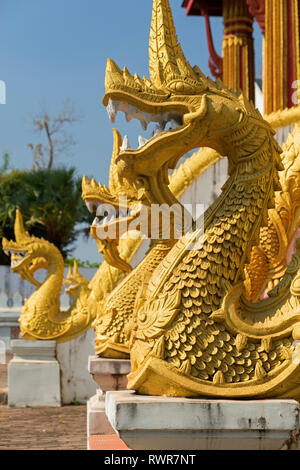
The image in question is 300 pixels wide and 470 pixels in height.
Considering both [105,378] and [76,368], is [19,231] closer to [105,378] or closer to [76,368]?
[76,368]

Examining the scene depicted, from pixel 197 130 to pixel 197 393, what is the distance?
99 centimetres

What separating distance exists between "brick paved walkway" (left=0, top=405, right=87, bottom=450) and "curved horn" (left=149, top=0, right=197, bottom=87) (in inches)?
117

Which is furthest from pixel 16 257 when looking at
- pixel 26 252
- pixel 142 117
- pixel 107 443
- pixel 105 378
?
pixel 142 117

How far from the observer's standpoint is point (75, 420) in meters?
5.93

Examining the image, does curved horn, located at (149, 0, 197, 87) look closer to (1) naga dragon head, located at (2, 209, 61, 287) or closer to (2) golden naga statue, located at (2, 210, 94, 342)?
(2) golden naga statue, located at (2, 210, 94, 342)

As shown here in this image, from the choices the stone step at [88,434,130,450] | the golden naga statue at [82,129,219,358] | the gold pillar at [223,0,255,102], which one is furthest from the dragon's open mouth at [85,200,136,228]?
the gold pillar at [223,0,255,102]

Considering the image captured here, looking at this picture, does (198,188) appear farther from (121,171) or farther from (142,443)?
(142,443)

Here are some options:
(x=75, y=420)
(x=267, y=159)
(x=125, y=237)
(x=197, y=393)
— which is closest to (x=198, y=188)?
(x=125, y=237)

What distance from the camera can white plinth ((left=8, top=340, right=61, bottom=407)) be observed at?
22.2ft

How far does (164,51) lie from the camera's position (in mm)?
2711

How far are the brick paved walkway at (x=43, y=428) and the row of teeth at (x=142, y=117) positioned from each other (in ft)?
9.24

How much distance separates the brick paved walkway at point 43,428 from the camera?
4910 mm

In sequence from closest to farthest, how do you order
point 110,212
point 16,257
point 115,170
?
point 110,212 < point 115,170 < point 16,257

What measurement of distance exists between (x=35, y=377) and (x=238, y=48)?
580 cm
